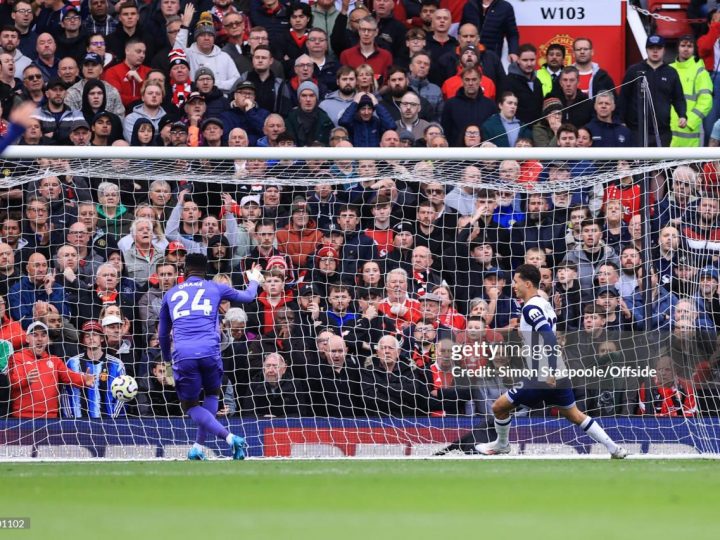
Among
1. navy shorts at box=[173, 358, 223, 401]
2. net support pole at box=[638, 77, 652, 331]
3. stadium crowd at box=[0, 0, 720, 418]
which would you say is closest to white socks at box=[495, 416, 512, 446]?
stadium crowd at box=[0, 0, 720, 418]

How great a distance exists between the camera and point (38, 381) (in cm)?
1265

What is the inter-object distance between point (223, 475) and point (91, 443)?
242 centimetres

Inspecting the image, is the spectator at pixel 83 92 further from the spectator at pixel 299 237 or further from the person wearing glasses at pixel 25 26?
the spectator at pixel 299 237

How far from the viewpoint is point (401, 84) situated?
1533cm

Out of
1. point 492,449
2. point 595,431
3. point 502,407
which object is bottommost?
point 492,449

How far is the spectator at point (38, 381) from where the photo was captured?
41.5 feet

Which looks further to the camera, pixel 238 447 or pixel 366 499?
pixel 238 447

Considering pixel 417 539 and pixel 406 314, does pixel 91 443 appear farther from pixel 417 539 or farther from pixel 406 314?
pixel 417 539

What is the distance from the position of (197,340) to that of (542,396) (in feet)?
10.3

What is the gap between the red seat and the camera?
59.5 feet

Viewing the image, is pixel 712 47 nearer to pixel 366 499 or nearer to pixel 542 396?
pixel 542 396

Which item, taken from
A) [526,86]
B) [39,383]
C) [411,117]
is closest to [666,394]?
[411,117]

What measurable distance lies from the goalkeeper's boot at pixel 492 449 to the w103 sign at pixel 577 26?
717 centimetres

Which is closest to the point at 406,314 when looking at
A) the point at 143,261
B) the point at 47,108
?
the point at 143,261
